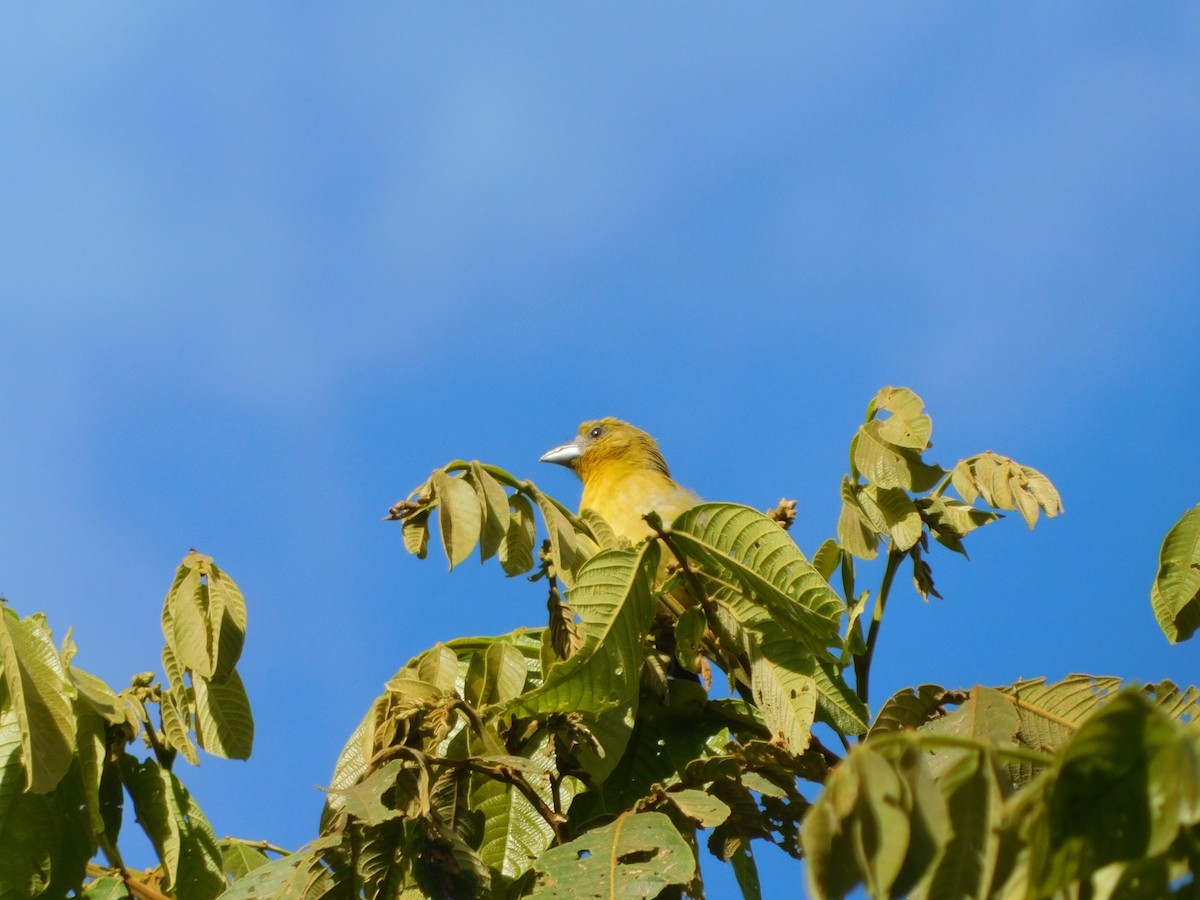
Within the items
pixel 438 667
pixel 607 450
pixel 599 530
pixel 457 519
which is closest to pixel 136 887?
pixel 438 667

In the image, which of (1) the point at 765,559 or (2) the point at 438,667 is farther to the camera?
(2) the point at 438,667

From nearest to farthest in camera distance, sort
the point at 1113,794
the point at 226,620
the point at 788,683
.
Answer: the point at 1113,794, the point at 226,620, the point at 788,683

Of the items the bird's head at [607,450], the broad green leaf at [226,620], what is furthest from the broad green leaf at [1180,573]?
the bird's head at [607,450]

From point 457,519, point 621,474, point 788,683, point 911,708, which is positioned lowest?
point 911,708

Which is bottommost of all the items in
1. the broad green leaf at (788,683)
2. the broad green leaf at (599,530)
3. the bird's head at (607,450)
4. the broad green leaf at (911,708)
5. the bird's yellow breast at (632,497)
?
the broad green leaf at (911,708)

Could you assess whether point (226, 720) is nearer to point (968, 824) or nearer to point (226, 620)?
point (226, 620)

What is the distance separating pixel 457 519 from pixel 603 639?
34cm

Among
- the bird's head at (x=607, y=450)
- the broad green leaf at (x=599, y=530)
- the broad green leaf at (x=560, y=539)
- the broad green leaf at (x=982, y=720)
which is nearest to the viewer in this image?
the broad green leaf at (x=982, y=720)

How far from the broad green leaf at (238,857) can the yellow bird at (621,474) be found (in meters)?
2.01

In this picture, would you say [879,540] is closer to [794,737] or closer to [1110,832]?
[794,737]

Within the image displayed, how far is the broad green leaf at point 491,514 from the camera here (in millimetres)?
2291

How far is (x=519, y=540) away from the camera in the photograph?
245 centimetres

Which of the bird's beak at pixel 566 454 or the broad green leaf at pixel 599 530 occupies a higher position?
the bird's beak at pixel 566 454

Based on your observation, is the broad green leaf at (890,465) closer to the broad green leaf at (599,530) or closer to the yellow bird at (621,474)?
the broad green leaf at (599,530)
